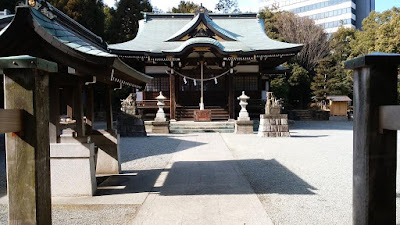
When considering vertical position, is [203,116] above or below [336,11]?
below

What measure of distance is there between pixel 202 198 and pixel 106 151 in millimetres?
2384

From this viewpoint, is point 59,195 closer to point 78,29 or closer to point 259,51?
point 78,29

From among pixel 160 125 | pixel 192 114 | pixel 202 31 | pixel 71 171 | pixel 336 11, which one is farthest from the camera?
pixel 336 11

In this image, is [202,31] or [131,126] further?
[202,31]

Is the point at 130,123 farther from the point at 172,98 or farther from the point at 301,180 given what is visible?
the point at 301,180

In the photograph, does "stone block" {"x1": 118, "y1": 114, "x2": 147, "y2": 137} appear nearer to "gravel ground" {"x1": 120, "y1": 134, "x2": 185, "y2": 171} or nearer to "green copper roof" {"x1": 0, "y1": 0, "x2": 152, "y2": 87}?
"gravel ground" {"x1": 120, "y1": 134, "x2": 185, "y2": 171}

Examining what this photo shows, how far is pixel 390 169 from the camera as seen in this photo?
5.17ft

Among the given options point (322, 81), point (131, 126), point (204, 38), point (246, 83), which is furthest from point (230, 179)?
point (322, 81)

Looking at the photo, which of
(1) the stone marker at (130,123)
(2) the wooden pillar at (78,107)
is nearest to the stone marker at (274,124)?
(1) the stone marker at (130,123)

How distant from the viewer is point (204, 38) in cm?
1385

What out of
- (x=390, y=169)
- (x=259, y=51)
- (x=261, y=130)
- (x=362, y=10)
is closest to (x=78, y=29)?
(x=390, y=169)

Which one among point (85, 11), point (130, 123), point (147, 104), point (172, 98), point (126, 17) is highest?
point (126, 17)

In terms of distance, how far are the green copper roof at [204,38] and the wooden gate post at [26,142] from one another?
12038mm

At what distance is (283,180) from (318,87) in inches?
837
